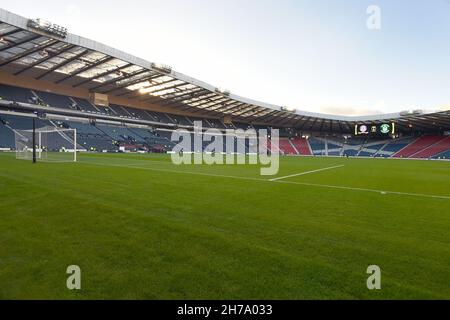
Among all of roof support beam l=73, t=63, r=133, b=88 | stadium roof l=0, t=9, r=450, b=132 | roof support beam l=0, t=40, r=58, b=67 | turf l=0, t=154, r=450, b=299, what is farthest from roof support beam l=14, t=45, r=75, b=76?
turf l=0, t=154, r=450, b=299

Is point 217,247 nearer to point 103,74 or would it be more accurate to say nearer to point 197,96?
point 103,74

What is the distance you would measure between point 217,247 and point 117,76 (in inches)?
1841

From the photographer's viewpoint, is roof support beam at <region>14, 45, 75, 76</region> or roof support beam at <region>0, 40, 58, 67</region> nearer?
roof support beam at <region>0, 40, 58, 67</region>

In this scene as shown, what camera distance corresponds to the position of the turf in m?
3.10

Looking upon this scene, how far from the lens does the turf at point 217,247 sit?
122 inches

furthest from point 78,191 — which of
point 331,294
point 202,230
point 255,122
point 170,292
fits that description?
point 255,122

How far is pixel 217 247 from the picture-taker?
14.1ft

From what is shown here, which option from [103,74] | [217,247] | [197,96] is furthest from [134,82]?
[217,247]

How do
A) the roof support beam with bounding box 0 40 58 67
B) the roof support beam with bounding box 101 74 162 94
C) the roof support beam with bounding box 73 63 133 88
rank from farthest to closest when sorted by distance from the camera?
the roof support beam with bounding box 101 74 162 94, the roof support beam with bounding box 73 63 133 88, the roof support beam with bounding box 0 40 58 67

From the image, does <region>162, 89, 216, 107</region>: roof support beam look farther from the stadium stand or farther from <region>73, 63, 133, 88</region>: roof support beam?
<region>73, 63, 133, 88</region>: roof support beam

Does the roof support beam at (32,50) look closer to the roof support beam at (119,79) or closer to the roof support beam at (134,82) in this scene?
the roof support beam at (119,79)

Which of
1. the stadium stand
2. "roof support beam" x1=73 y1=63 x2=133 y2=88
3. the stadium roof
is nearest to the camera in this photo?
the stadium roof

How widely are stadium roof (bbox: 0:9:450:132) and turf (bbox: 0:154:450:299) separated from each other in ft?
95.8
